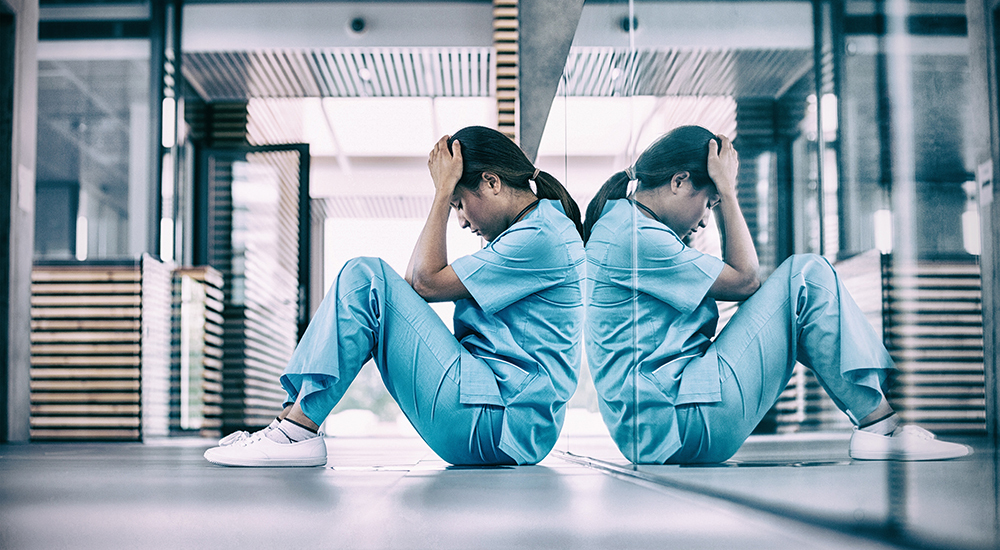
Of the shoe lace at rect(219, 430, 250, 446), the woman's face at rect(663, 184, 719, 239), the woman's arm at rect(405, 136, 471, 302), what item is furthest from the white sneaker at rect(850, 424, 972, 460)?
the shoe lace at rect(219, 430, 250, 446)

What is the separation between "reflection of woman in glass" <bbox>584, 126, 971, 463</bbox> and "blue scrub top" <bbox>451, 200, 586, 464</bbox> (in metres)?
0.14

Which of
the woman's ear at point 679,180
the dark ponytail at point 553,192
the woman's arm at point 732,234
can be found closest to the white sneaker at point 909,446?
the woman's arm at point 732,234

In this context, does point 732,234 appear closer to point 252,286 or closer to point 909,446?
point 909,446

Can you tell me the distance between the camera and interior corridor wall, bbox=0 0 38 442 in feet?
15.3

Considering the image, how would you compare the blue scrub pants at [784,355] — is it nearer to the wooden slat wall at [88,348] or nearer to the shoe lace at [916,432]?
the shoe lace at [916,432]

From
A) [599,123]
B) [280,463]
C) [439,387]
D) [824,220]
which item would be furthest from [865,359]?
[599,123]

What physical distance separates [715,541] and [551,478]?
0.68 m

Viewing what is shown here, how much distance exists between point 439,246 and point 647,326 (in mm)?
575

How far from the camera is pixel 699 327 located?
5.41 feet

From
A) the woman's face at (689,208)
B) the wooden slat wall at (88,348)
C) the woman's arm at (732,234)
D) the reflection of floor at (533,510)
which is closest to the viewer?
the reflection of floor at (533,510)

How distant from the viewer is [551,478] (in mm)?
1673

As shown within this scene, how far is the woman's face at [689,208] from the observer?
1.44 metres

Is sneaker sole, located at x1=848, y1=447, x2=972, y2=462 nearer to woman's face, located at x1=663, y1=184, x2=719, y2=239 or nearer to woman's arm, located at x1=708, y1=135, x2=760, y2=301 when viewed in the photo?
woman's arm, located at x1=708, y1=135, x2=760, y2=301

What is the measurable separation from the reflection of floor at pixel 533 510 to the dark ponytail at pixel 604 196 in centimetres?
84
